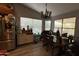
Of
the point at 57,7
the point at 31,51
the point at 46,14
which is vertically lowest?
the point at 31,51

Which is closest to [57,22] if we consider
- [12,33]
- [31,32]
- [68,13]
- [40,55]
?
[68,13]

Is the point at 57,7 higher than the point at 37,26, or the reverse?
the point at 57,7

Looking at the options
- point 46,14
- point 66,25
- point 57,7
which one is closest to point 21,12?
point 46,14

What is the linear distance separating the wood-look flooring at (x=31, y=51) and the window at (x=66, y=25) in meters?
0.40

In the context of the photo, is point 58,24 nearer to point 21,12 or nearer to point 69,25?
point 69,25

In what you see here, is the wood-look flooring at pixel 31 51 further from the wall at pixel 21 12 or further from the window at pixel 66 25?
the window at pixel 66 25

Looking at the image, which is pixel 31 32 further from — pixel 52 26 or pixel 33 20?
pixel 52 26

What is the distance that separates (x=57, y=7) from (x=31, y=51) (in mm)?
856

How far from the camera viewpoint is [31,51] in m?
1.79

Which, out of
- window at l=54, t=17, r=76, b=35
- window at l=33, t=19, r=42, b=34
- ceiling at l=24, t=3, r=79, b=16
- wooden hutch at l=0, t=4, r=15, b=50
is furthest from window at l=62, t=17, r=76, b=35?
wooden hutch at l=0, t=4, r=15, b=50

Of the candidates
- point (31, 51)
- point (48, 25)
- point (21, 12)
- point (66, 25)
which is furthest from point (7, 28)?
point (66, 25)

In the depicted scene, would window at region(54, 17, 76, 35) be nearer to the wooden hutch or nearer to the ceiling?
the ceiling

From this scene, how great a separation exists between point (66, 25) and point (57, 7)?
0.34 m

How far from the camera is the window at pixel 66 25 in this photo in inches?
69.5
